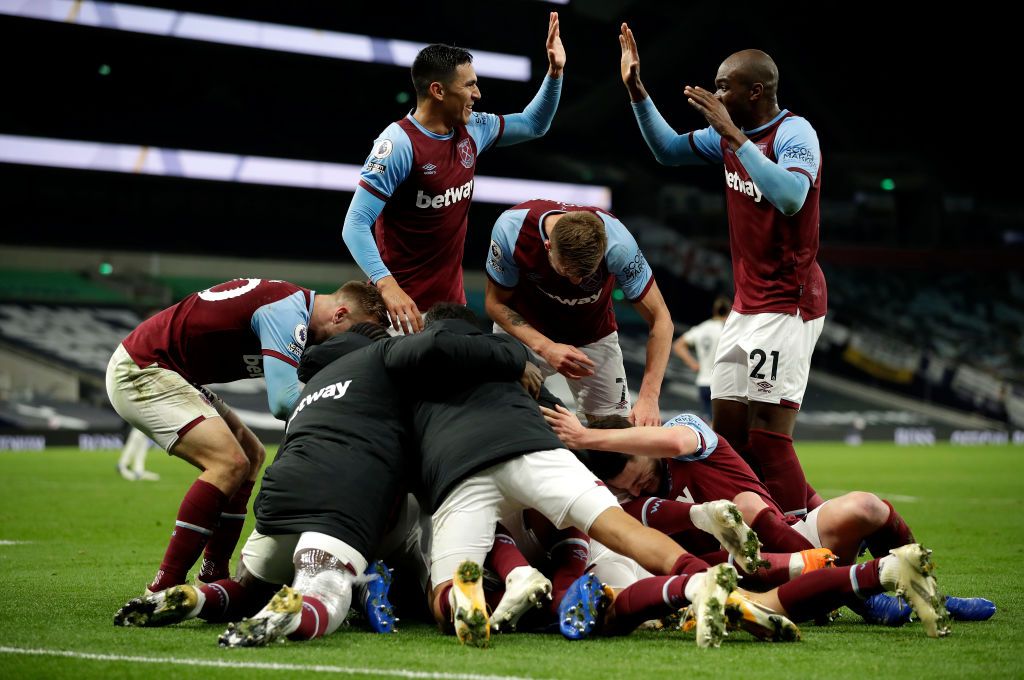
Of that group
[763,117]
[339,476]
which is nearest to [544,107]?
[763,117]

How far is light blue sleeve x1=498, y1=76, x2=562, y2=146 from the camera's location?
6699 millimetres

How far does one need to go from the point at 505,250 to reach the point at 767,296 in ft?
4.72

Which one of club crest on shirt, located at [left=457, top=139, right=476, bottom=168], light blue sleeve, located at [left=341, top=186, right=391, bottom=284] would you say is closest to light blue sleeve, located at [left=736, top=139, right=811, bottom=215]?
Answer: club crest on shirt, located at [left=457, top=139, right=476, bottom=168]

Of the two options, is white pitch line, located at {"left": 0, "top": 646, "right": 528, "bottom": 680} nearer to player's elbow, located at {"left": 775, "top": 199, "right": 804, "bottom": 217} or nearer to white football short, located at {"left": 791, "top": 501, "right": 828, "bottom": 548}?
white football short, located at {"left": 791, "top": 501, "right": 828, "bottom": 548}

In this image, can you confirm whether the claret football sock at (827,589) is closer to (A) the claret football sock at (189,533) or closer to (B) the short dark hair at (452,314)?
(B) the short dark hair at (452,314)

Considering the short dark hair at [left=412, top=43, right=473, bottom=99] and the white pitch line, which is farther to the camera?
the short dark hair at [left=412, top=43, right=473, bottom=99]

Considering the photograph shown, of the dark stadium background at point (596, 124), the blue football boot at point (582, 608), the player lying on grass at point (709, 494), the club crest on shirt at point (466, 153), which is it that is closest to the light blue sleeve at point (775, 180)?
the player lying on grass at point (709, 494)

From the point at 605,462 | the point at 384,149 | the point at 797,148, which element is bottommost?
the point at 605,462

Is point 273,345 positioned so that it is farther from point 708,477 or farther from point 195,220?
point 195,220

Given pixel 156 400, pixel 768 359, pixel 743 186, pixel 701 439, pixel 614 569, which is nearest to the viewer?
pixel 614 569

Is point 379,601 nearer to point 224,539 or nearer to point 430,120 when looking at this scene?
point 224,539

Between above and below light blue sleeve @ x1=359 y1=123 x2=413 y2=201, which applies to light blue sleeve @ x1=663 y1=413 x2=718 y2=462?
below

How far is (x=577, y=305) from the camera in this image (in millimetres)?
6234

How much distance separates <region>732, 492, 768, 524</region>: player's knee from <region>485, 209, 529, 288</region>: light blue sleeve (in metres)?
1.94
